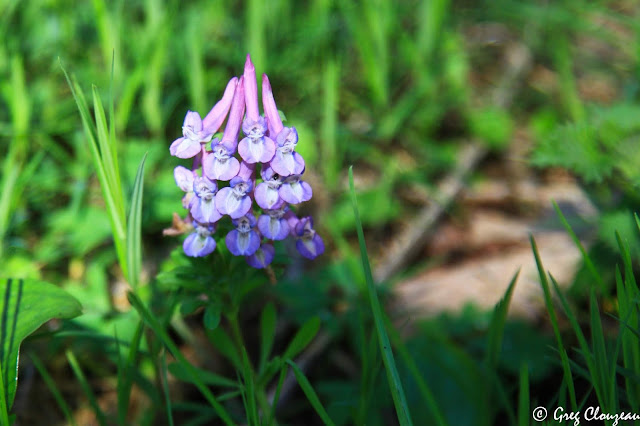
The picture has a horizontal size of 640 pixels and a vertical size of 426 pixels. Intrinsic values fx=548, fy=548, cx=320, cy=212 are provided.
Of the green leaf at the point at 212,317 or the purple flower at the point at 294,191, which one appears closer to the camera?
the purple flower at the point at 294,191

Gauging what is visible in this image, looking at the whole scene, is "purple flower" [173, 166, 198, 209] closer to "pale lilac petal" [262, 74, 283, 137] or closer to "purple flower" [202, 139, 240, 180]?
"purple flower" [202, 139, 240, 180]

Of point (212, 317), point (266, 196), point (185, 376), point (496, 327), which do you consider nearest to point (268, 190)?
point (266, 196)

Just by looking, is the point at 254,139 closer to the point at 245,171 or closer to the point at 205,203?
the point at 245,171

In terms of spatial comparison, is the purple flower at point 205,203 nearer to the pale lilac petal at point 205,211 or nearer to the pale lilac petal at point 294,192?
the pale lilac petal at point 205,211

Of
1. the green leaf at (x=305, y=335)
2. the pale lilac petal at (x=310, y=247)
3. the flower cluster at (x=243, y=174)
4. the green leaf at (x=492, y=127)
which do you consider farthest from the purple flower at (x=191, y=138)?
the green leaf at (x=492, y=127)

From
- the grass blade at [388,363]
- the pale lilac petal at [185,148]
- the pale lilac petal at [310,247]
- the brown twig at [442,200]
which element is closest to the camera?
the grass blade at [388,363]

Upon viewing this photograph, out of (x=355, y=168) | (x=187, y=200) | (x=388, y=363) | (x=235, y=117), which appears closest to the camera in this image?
(x=388, y=363)

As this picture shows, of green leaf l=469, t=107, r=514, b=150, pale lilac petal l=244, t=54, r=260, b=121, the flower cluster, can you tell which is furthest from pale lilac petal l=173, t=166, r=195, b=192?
green leaf l=469, t=107, r=514, b=150
